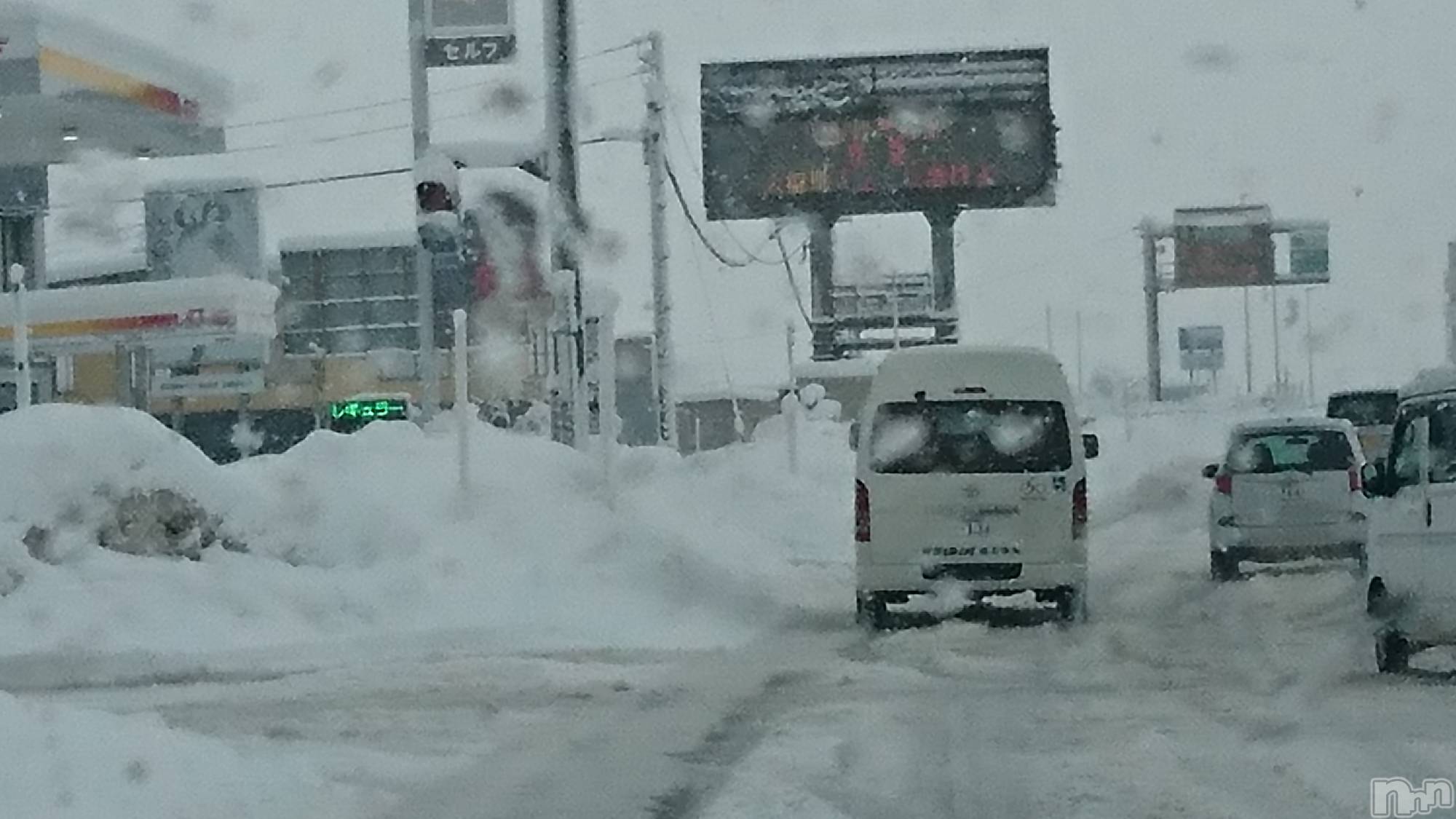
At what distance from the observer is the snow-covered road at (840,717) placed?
28.9 ft

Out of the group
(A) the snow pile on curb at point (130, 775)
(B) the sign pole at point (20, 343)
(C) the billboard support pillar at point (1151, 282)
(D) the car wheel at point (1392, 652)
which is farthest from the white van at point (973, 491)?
(C) the billboard support pillar at point (1151, 282)

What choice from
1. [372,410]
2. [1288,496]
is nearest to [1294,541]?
[1288,496]

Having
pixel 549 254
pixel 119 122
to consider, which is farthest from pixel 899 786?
pixel 119 122

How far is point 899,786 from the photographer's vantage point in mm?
9008

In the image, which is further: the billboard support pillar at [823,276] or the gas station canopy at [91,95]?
the billboard support pillar at [823,276]

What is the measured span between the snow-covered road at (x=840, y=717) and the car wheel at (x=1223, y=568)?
2885mm

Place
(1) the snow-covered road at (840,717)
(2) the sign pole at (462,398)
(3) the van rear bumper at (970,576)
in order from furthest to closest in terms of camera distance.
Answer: (2) the sign pole at (462,398) < (3) the van rear bumper at (970,576) < (1) the snow-covered road at (840,717)

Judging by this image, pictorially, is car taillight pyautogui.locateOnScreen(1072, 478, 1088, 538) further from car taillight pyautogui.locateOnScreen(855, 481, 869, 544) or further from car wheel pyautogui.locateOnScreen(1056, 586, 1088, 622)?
car taillight pyautogui.locateOnScreen(855, 481, 869, 544)

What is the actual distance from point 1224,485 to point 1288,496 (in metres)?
0.75

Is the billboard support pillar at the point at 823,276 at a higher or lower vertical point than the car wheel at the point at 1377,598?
higher

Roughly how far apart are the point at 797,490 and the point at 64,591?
20.0 meters

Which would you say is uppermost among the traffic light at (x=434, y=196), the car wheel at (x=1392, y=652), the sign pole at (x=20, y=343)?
the traffic light at (x=434, y=196)

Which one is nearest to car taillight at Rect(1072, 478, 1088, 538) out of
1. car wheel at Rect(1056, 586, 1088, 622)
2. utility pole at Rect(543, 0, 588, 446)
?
car wheel at Rect(1056, 586, 1088, 622)

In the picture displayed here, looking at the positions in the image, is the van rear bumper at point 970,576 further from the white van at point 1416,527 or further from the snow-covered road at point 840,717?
the white van at point 1416,527
